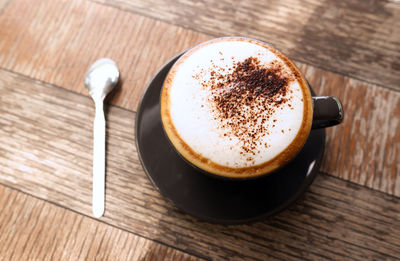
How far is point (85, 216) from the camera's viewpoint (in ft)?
2.11

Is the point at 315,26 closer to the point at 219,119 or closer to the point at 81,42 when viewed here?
the point at 219,119

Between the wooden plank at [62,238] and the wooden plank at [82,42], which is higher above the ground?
the wooden plank at [82,42]

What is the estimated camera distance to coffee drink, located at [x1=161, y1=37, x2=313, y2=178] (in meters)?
0.46

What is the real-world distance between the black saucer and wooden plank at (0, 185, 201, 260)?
5.7 inches

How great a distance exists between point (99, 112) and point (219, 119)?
1.10 ft

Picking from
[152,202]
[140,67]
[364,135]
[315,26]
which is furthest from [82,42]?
[364,135]

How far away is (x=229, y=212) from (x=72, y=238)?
34cm

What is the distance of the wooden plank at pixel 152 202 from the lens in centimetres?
63

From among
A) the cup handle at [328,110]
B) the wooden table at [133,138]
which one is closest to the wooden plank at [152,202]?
the wooden table at [133,138]

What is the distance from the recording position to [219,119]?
1.54ft

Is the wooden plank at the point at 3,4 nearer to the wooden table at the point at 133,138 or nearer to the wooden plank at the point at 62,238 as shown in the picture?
the wooden table at the point at 133,138

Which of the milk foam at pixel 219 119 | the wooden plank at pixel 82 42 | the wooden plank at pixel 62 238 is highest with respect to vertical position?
the milk foam at pixel 219 119

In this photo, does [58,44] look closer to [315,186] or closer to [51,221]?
[51,221]

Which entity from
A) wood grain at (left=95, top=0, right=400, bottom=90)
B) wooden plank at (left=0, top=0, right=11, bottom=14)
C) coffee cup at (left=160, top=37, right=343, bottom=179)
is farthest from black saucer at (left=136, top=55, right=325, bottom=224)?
wooden plank at (left=0, top=0, right=11, bottom=14)
